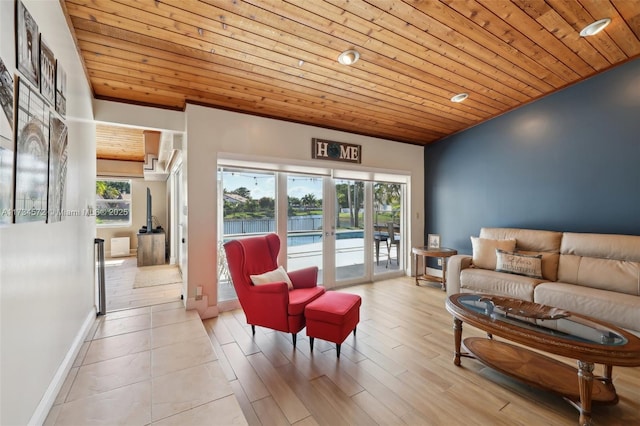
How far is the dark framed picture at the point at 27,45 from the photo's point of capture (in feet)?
4.13

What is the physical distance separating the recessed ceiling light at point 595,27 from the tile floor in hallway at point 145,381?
4244 mm

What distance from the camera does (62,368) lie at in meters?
1.85

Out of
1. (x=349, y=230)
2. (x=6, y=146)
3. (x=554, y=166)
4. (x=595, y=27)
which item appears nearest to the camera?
(x=6, y=146)

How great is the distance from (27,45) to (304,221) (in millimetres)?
3287

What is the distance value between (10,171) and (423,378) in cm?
277

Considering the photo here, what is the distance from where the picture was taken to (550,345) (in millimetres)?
1750

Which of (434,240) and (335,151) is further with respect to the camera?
(434,240)

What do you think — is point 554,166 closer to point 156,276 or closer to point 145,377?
point 145,377

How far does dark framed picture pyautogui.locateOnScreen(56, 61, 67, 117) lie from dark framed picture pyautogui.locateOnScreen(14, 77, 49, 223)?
0.30 metres

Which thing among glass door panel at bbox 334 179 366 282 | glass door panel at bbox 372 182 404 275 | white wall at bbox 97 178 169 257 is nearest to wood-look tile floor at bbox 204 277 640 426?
glass door panel at bbox 334 179 366 282

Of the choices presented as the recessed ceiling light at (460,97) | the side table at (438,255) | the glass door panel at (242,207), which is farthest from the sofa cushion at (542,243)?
the glass door panel at (242,207)

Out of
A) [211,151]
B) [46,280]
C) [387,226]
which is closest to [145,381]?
[46,280]

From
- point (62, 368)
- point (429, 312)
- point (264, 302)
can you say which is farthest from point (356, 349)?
point (62, 368)

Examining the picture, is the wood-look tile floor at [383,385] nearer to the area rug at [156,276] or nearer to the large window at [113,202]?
the area rug at [156,276]
